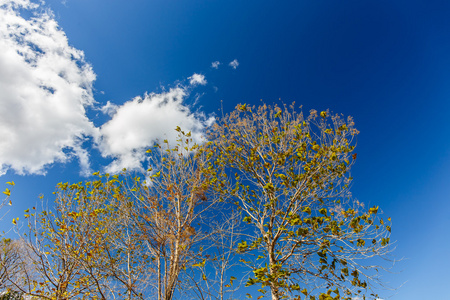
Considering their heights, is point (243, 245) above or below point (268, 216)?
below

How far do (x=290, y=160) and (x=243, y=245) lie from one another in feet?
10.3

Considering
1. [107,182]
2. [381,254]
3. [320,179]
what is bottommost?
[381,254]

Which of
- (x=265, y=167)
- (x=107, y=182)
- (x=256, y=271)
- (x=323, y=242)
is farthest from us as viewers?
(x=265, y=167)

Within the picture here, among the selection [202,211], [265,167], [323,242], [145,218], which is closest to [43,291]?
[145,218]

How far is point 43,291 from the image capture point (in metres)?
7.06

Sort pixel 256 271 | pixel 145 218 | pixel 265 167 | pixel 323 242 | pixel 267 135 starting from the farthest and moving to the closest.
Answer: pixel 267 135, pixel 265 167, pixel 323 242, pixel 145 218, pixel 256 271

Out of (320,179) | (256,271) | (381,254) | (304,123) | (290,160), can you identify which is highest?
(304,123)

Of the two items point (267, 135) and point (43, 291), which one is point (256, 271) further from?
point (43, 291)

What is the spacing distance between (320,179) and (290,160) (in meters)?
1.09

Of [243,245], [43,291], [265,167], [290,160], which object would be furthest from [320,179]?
[43,291]

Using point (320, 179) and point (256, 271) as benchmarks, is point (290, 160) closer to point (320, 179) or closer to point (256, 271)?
point (320, 179)

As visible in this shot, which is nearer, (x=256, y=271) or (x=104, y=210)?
(x=256, y=271)

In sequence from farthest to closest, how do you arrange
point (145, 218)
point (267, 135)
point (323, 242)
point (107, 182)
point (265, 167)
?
point (267, 135) < point (265, 167) < point (107, 182) < point (323, 242) < point (145, 218)

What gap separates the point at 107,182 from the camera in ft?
21.1
